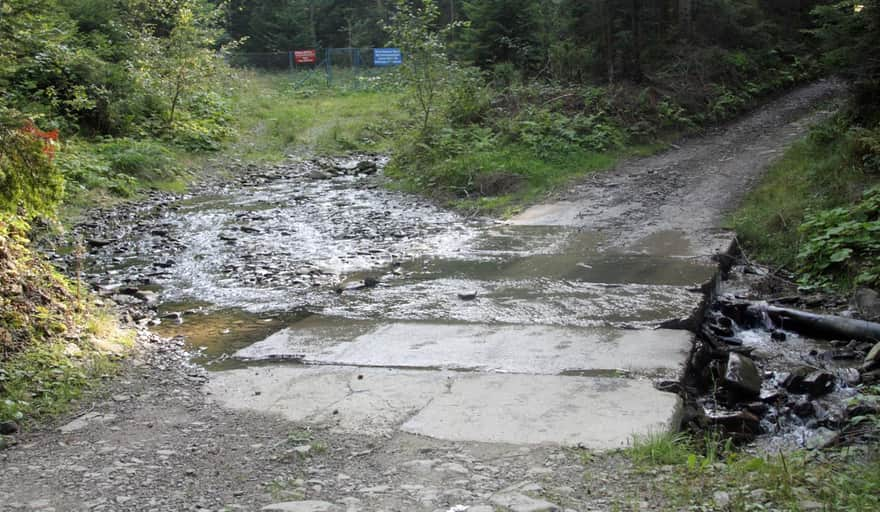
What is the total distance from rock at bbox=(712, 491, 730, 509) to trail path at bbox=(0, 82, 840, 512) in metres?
0.27

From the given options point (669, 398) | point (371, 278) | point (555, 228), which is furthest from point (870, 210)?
point (371, 278)

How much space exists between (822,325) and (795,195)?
4.16m

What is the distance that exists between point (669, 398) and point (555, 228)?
20.4 ft

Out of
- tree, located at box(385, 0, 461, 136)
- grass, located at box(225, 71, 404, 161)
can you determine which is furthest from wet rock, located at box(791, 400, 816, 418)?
grass, located at box(225, 71, 404, 161)

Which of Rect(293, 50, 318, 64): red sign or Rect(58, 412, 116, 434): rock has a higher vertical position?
Rect(293, 50, 318, 64): red sign

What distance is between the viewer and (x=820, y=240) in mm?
8414

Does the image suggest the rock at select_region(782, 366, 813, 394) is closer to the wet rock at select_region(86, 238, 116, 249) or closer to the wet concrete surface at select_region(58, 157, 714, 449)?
the wet concrete surface at select_region(58, 157, 714, 449)

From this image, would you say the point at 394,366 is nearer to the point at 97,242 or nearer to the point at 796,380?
the point at 796,380

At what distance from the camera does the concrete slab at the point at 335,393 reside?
4934 mm

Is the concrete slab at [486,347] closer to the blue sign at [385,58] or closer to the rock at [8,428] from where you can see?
the rock at [8,428]

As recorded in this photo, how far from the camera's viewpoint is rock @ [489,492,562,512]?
355 centimetres

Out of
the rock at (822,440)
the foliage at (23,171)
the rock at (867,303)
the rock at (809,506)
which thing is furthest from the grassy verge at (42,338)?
the rock at (867,303)

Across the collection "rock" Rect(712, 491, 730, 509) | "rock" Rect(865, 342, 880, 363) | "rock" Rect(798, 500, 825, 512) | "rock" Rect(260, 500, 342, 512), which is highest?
"rock" Rect(798, 500, 825, 512)

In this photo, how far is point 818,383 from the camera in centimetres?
562
